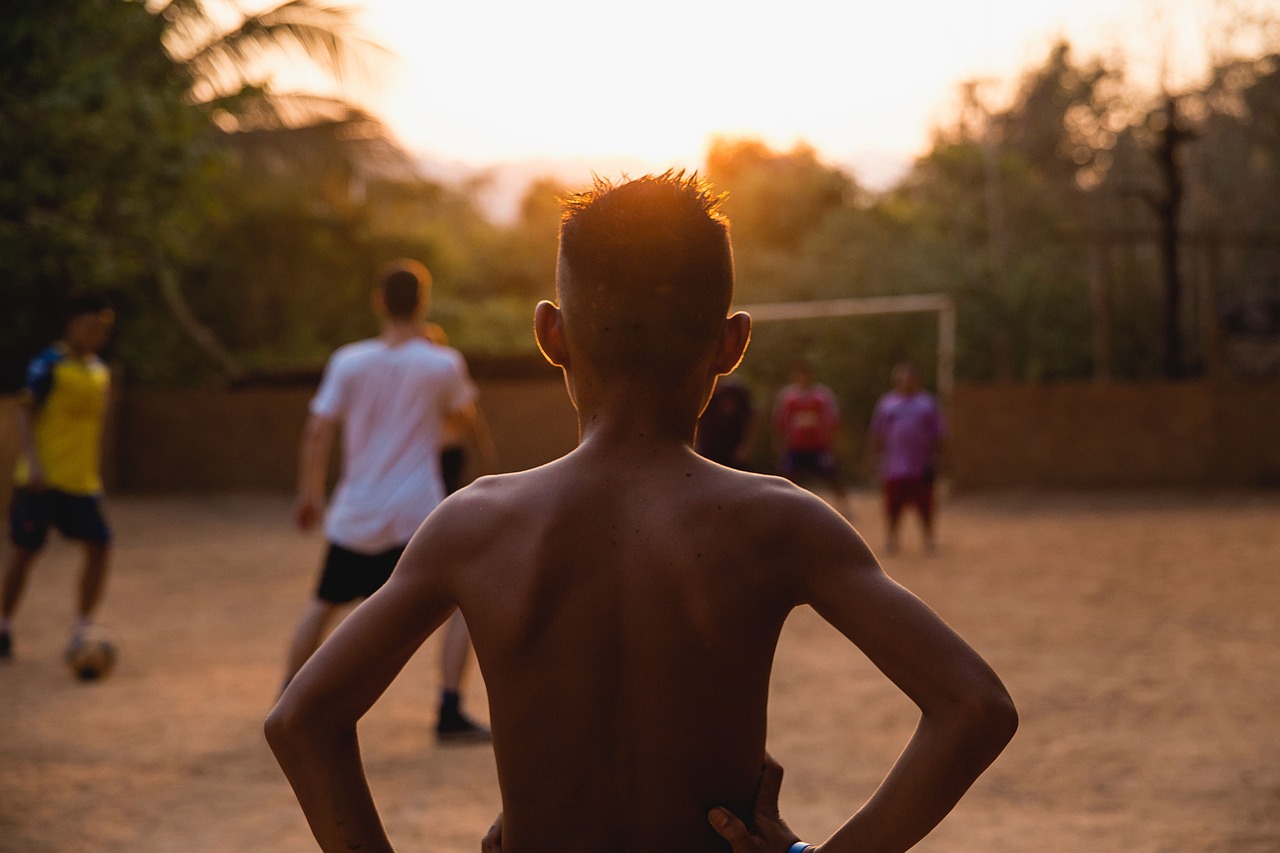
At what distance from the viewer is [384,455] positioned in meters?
5.33

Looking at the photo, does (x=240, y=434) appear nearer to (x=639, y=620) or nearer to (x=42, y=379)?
(x=42, y=379)

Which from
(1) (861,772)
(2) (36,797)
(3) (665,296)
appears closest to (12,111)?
(2) (36,797)

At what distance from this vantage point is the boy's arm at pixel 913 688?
141 cm

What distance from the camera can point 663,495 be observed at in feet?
5.02

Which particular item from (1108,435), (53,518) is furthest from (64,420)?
(1108,435)

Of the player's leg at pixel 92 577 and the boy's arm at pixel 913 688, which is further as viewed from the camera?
the player's leg at pixel 92 577

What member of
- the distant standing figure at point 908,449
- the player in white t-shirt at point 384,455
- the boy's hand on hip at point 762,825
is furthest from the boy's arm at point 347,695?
the distant standing figure at point 908,449

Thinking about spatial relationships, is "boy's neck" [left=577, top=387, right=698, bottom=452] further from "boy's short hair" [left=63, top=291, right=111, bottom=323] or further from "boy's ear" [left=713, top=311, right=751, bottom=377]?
"boy's short hair" [left=63, top=291, right=111, bottom=323]

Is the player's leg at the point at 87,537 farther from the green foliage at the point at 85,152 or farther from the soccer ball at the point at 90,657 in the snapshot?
the green foliage at the point at 85,152

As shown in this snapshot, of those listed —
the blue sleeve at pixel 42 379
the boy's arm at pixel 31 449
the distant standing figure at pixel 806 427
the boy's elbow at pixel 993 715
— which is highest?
the blue sleeve at pixel 42 379

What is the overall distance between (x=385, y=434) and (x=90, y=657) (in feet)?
7.92

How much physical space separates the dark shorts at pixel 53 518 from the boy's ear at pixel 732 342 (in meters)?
6.08

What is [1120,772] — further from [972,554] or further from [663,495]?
[972,554]

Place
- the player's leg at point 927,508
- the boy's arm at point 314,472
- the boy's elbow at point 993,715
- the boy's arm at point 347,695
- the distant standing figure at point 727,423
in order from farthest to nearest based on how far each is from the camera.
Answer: the player's leg at point 927,508 < the distant standing figure at point 727,423 < the boy's arm at point 314,472 < the boy's arm at point 347,695 < the boy's elbow at point 993,715
